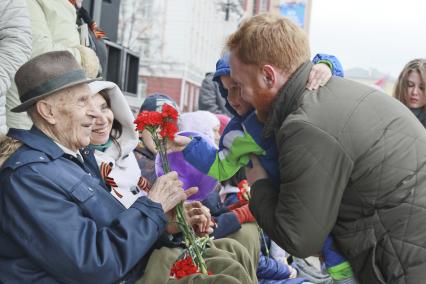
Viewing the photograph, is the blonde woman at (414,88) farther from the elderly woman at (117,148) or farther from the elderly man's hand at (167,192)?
the elderly man's hand at (167,192)

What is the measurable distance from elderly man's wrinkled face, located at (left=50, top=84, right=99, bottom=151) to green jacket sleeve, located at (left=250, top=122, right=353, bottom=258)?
912mm

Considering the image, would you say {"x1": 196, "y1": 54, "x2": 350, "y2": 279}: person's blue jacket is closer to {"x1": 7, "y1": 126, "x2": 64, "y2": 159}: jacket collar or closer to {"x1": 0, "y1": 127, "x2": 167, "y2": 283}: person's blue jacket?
{"x1": 0, "y1": 127, "x2": 167, "y2": 283}: person's blue jacket

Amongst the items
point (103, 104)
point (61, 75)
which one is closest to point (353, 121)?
point (61, 75)

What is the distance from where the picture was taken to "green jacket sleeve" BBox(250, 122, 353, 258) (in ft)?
6.40

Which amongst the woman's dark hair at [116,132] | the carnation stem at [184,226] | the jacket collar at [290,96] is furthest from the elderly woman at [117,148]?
the jacket collar at [290,96]

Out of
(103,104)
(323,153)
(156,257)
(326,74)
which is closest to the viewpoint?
(323,153)

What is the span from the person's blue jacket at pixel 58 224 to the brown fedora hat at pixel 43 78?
0.51ft

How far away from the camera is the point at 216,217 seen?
3768 millimetres

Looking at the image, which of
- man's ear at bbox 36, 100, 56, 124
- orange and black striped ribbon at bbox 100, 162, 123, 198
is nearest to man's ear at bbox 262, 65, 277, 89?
man's ear at bbox 36, 100, 56, 124

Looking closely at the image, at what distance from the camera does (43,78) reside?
2389 mm

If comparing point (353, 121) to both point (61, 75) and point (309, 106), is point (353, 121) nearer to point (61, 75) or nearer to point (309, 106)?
point (309, 106)

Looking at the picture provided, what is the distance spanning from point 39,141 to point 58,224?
1.31 feet

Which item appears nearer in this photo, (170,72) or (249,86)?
(249,86)

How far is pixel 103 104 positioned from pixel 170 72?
3224 cm
